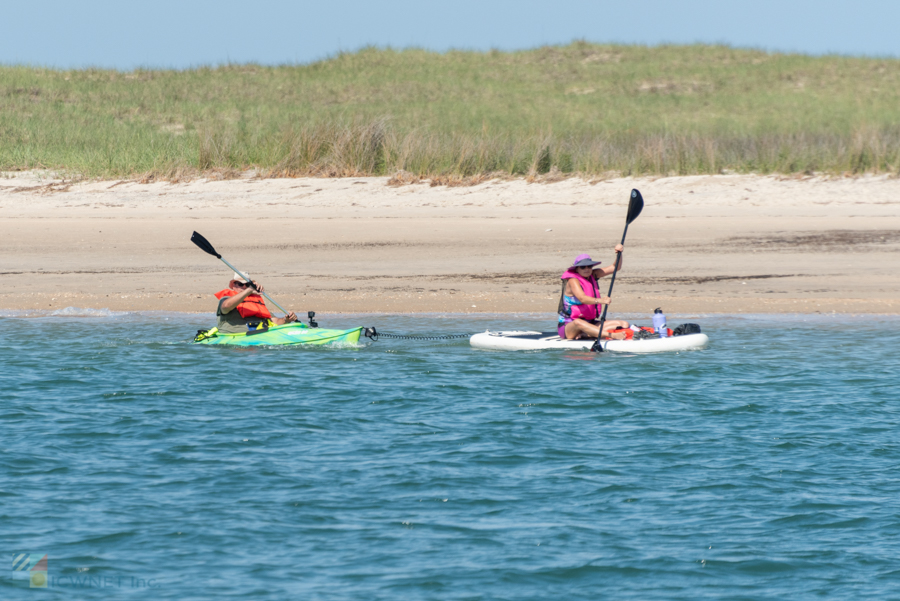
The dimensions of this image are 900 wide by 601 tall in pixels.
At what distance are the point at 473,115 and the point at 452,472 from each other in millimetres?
22869

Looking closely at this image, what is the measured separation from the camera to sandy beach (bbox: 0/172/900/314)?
14.0m

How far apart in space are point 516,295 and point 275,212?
16.4 feet

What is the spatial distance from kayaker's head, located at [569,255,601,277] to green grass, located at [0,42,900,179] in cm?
765

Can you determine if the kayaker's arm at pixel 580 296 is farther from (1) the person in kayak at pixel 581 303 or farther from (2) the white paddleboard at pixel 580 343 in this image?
(2) the white paddleboard at pixel 580 343

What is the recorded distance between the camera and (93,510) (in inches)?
264

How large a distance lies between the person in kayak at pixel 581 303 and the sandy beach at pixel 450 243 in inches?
76.8

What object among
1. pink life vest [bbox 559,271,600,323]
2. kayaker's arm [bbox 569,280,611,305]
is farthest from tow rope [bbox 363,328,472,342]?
kayaker's arm [bbox 569,280,611,305]

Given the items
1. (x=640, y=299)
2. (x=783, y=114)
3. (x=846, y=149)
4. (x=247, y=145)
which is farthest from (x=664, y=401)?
(x=783, y=114)

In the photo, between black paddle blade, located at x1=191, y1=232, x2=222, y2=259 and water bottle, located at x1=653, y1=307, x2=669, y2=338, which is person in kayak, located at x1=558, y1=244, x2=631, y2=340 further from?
black paddle blade, located at x1=191, y1=232, x2=222, y2=259

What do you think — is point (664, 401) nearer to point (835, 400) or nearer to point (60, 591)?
point (835, 400)

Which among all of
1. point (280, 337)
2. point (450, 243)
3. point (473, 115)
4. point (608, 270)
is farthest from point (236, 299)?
point (473, 115)

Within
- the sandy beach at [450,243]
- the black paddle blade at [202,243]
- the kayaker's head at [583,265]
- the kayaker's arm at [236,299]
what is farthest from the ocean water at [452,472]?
the sandy beach at [450,243]

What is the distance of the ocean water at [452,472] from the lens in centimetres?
583

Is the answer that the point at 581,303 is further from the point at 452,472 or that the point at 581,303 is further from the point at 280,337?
the point at 452,472
